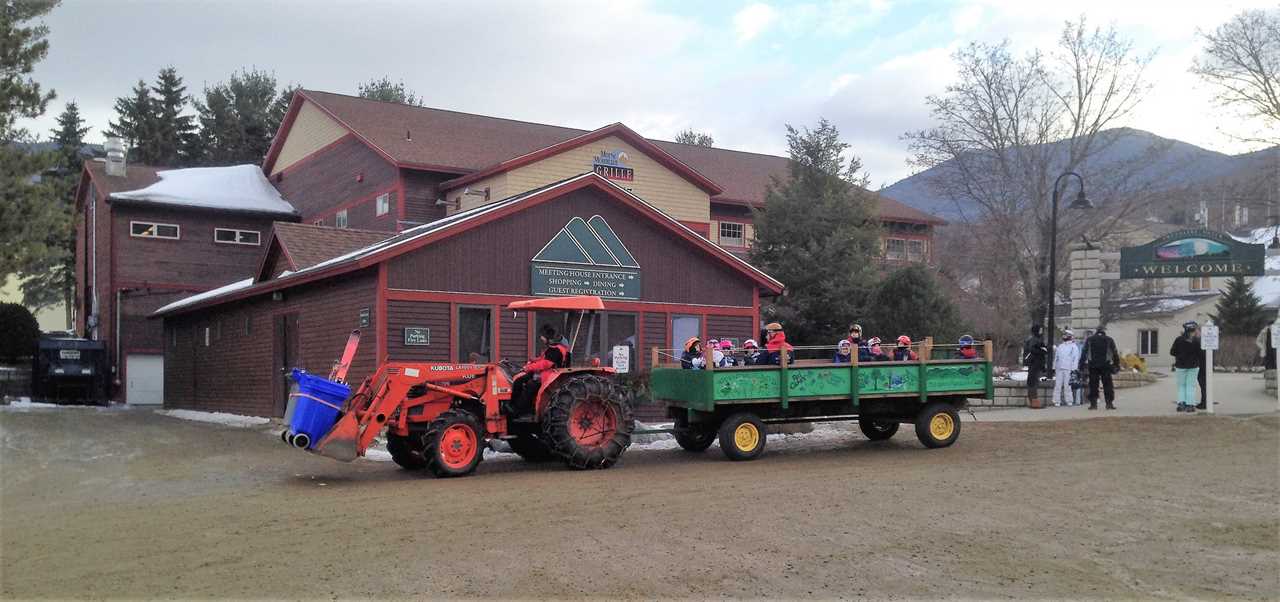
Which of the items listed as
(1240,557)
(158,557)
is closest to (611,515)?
(158,557)

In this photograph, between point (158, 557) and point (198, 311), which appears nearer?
point (158, 557)

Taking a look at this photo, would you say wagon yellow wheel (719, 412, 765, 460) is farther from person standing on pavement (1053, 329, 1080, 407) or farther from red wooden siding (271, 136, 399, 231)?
red wooden siding (271, 136, 399, 231)

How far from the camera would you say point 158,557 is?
8242 millimetres

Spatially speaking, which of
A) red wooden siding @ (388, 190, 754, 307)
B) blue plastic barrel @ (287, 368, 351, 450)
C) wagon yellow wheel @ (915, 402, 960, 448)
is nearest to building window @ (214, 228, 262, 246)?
red wooden siding @ (388, 190, 754, 307)

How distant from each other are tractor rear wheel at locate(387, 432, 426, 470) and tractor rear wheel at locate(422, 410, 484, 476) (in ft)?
2.35

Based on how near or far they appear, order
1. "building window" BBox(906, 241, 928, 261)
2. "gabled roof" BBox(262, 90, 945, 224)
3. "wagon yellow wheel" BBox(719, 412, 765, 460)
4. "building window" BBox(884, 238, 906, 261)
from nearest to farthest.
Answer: "wagon yellow wheel" BBox(719, 412, 765, 460) < "gabled roof" BBox(262, 90, 945, 224) < "building window" BBox(884, 238, 906, 261) < "building window" BBox(906, 241, 928, 261)

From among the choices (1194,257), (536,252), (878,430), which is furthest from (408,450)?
(1194,257)

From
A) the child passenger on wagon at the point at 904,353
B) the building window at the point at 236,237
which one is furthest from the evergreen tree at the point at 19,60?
the child passenger on wagon at the point at 904,353

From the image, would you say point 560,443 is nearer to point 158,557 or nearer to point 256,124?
point 158,557

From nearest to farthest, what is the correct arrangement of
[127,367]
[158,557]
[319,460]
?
[158,557]
[319,460]
[127,367]

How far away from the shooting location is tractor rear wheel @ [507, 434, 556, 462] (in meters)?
14.7

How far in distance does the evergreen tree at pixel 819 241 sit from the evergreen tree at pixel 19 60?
1707 centimetres

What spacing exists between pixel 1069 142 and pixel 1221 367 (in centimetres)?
1017

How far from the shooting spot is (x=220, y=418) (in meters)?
24.3
